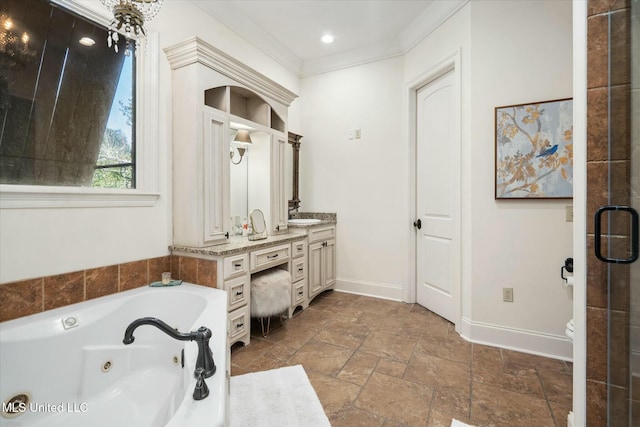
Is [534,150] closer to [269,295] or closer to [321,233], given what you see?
[321,233]

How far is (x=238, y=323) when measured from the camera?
2.19m

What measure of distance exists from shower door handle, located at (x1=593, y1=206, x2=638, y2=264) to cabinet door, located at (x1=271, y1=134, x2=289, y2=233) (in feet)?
Result: 7.79

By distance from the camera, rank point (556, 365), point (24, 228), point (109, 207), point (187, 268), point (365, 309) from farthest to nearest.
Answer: point (365, 309), point (187, 268), point (556, 365), point (109, 207), point (24, 228)

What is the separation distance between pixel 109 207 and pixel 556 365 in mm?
3272

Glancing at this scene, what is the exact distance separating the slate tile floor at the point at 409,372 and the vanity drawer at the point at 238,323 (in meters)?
0.14

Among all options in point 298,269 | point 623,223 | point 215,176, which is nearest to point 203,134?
point 215,176

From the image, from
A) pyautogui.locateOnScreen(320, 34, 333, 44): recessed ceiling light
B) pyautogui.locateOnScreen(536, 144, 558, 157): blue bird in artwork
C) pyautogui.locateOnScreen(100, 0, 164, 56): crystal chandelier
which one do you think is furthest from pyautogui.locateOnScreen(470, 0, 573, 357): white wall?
pyautogui.locateOnScreen(100, 0, 164, 56): crystal chandelier

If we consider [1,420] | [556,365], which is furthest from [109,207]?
[556,365]

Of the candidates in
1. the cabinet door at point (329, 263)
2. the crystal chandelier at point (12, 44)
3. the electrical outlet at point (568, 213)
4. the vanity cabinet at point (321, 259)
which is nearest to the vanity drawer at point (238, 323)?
the vanity cabinet at point (321, 259)

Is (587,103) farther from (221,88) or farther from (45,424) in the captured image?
(45,424)

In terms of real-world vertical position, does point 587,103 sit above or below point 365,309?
above

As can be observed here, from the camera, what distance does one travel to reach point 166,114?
2.21 metres

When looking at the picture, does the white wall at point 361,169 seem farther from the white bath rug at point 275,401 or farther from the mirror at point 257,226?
the white bath rug at point 275,401

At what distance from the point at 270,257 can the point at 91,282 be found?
4.08 ft
